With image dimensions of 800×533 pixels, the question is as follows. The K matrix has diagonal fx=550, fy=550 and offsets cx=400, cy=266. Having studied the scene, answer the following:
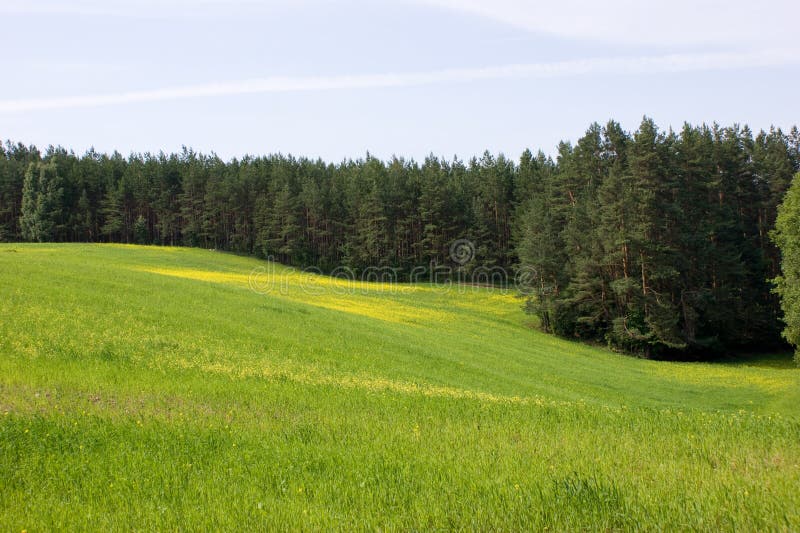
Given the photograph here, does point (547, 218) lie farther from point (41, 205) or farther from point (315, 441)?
point (41, 205)

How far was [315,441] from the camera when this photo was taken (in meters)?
10.1

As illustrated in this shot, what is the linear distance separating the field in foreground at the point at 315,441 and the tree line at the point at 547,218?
89.8 ft

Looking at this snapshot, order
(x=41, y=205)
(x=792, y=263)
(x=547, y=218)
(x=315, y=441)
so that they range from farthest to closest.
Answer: (x=41, y=205), (x=547, y=218), (x=792, y=263), (x=315, y=441)

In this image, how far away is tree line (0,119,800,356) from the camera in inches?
1954

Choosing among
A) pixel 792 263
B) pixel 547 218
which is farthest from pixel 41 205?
pixel 792 263

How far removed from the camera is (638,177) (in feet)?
164

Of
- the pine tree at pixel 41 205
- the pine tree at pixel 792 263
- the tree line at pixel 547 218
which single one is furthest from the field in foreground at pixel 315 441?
the pine tree at pixel 41 205

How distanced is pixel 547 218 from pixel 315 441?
168ft

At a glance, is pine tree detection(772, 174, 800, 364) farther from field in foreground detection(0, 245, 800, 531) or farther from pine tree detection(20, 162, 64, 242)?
pine tree detection(20, 162, 64, 242)

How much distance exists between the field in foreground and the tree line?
27.4 meters

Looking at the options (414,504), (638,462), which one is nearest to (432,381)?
(638,462)

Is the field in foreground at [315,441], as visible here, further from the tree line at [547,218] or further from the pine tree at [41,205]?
the pine tree at [41,205]

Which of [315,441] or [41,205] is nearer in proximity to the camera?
[315,441]

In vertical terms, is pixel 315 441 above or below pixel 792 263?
below
